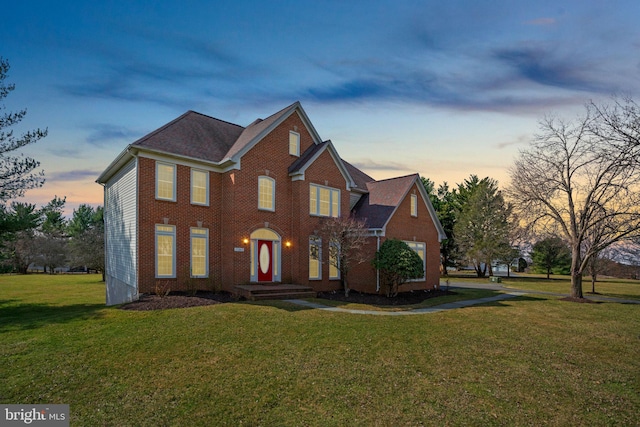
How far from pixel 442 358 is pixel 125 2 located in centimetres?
1405

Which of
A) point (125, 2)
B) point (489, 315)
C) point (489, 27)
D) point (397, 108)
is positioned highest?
point (125, 2)

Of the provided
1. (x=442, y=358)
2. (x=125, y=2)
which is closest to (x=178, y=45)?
(x=125, y=2)

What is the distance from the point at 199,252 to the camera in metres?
16.6

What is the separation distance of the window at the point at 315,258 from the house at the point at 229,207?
54mm

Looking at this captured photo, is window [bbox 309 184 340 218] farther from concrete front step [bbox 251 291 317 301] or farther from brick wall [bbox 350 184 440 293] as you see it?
concrete front step [bbox 251 291 317 301]

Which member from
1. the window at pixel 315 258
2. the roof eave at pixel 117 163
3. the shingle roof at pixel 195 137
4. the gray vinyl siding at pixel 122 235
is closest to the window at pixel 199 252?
the gray vinyl siding at pixel 122 235

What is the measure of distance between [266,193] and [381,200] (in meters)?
7.55

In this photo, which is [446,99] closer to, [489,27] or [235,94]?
[489,27]

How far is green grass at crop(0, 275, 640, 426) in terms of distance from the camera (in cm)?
581

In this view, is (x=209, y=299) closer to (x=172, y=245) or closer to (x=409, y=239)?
(x=172, y=245)

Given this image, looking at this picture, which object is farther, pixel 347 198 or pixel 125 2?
pixel 347 198

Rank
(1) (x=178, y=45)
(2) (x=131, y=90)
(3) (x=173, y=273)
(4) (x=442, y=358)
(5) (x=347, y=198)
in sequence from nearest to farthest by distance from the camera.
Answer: (4) (x=442, y=358) → (1) (x=178, y=45) → (2) (x=131, y=90) → (3) (x=173, y=273) → (5) (x=347, y=198)

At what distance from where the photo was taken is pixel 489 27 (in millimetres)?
11398

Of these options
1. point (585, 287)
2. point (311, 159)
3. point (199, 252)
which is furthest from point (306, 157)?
point (585, 287)
